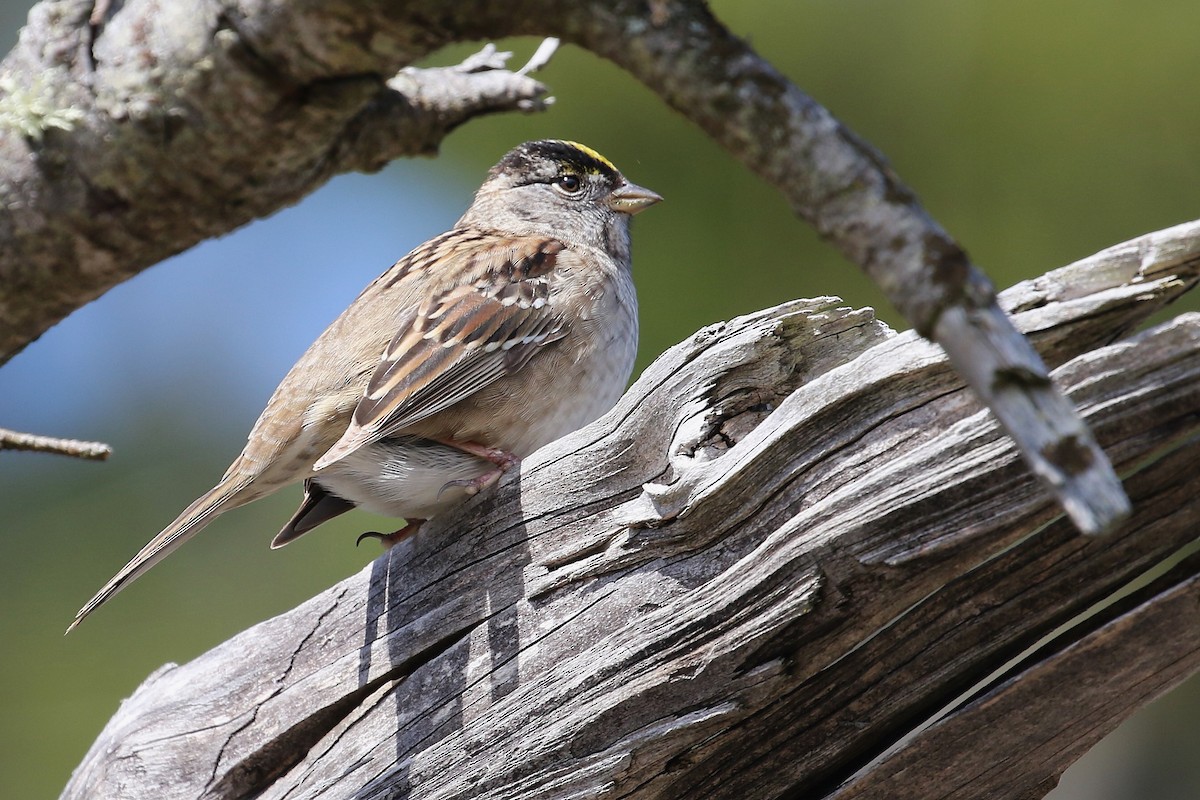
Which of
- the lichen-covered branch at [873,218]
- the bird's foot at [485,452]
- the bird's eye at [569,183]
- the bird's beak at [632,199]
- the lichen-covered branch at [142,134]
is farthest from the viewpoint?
the bird's eye at [569,183]

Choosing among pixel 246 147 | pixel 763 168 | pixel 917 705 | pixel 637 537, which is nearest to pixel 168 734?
pixel 637 537

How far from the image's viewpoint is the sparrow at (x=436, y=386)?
124 inches

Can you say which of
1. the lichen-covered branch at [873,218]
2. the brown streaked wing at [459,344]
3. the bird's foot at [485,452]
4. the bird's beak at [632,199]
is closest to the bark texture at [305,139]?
the lichen-covered branch at [873,218]

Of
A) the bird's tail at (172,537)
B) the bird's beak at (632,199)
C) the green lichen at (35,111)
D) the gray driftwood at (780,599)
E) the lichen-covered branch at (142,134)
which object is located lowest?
the gray driftwood at (780,599)

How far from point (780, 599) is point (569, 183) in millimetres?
2569

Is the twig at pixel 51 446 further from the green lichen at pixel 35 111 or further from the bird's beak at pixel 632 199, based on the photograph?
the bird's beak at pixel 632 199

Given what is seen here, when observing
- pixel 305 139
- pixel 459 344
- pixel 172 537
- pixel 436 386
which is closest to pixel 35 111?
pixel 305 139

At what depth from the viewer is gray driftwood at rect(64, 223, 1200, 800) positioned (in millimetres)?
2014

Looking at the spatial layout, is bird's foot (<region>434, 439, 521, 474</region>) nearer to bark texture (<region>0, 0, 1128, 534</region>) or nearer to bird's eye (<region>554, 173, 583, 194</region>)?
bark texture (<region>0, 0, 1128, 534</region>)

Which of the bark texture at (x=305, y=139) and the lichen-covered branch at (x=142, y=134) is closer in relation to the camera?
the bark texture at (x=305, y=139)

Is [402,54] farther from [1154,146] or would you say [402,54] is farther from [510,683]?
[1154,146]

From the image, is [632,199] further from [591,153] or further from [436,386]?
[436,386]

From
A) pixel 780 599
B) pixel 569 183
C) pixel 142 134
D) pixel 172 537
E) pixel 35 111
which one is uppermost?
pixel 569 183

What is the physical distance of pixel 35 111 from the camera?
85.9 inches
